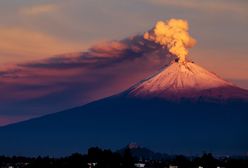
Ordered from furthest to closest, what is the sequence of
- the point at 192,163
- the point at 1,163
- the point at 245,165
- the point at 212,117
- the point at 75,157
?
the point at 212,117
the point at 1,163
the point at 192,163
the point at 75,157
the point at 245,165

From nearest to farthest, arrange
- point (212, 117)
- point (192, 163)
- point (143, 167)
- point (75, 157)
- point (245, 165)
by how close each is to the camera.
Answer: point (245, 165), point (75, 157), point (192, 163), point (143, 167), point (212, 117)

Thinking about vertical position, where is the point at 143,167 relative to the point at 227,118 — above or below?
below

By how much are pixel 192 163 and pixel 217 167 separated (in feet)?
15.2

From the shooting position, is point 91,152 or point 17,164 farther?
point 17,164

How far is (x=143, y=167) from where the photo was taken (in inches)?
4166

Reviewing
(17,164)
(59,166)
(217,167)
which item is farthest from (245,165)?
(17,164)

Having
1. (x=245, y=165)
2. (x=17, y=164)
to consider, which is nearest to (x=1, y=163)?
(x=17, y=164)

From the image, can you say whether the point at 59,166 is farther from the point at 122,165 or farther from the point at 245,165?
the point at 245,165

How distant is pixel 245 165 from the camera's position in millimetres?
74562

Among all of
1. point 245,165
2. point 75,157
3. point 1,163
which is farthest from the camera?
point 1,163

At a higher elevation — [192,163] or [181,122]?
[181,122]

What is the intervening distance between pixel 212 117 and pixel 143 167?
9065 cm

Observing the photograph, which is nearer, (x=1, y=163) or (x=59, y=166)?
(x=59, y=166)

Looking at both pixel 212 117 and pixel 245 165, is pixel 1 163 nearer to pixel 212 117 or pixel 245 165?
pixel 245 165
